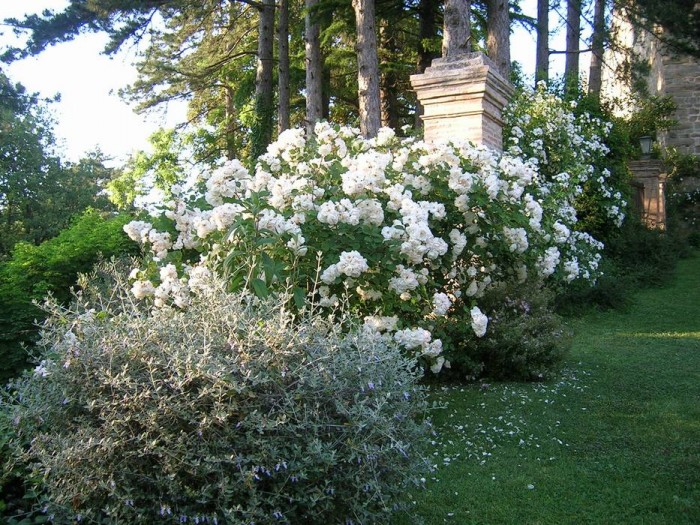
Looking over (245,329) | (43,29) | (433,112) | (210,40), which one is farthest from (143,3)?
(245,329)

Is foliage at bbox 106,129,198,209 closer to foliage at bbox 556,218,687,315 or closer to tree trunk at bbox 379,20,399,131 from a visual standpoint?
tree trunk at bbox 379,20,399,131

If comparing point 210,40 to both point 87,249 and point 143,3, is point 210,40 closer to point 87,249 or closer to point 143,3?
point 143,3

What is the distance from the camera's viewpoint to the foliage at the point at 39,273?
244 inches

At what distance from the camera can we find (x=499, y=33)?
12039mm

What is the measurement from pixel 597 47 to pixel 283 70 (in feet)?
27.6

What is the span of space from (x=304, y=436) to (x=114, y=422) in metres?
0.66

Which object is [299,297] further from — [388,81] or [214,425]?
[388,81]

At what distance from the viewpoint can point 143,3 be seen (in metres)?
13.2

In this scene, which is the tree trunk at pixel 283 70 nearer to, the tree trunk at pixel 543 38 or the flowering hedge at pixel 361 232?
the tree trunk at pixel 543 38

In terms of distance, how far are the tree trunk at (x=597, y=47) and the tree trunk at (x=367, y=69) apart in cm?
809

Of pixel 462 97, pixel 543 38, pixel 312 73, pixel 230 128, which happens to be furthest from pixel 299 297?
pixel 230 128

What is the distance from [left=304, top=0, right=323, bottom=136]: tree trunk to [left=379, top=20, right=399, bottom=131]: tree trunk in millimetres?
2291

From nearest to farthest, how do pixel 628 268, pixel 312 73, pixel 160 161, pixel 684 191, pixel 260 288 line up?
pixel 260 288, pixel 628 268, pixel 312 73, pixel 684 191, pixel 160 161

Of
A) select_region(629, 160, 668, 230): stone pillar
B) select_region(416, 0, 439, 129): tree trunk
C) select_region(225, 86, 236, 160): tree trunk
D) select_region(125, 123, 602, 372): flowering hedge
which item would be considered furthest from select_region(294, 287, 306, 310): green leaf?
select_region(225, 86, 236, 160): tree trunk
